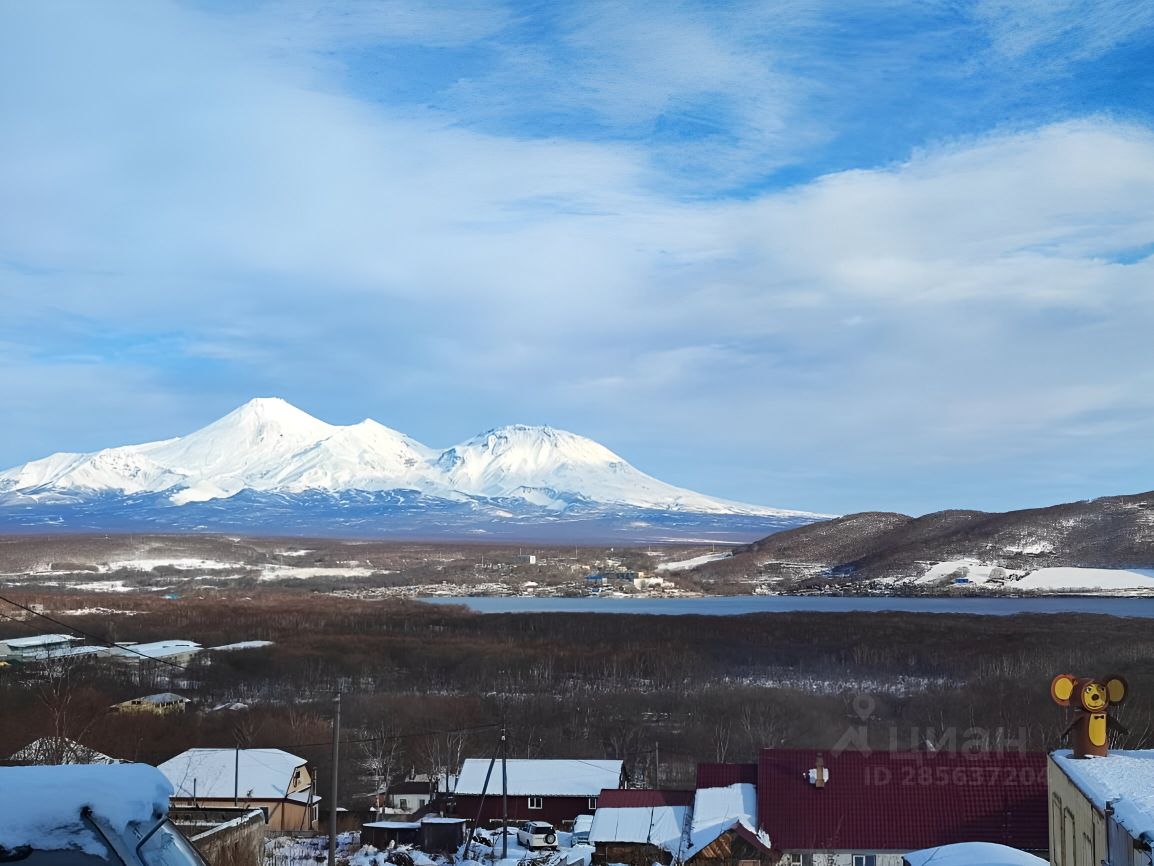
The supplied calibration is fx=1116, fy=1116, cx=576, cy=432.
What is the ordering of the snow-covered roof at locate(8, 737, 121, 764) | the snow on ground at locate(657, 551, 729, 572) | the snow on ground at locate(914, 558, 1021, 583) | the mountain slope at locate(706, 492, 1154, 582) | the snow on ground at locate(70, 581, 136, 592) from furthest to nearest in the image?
the snow on ground at locate(657, 551, 729, 572) → the mountain slope at locate(706, 492, 1154, 582) → the snow on ground at locate(914, 558, 1021, 583) → the snow on ground at locate(70, 581, 136, 592) → the snow-covered roof at locate(8, 737, 121, 764)

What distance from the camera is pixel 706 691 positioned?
46719 millimetres

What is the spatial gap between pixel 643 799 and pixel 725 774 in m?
2.07

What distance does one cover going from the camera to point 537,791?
30.9 meters

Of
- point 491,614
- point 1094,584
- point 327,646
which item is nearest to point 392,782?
point 327,646

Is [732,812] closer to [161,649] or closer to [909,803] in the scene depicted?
[909,803]

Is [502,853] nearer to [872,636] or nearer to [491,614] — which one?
[872,636]

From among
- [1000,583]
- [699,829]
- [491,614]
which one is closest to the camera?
[699,829]

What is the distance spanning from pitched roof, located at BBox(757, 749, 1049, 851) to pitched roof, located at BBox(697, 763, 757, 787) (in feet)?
6.25

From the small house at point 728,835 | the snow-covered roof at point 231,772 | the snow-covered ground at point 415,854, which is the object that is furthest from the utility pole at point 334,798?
the snow-covered roof at point 231,772

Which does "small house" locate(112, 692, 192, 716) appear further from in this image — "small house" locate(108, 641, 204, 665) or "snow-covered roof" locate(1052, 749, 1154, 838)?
"snow-covered roof" locate(1052, 749, 1154, 838)

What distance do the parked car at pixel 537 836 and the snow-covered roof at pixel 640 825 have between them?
3373 mm

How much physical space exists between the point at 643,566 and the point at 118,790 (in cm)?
16737

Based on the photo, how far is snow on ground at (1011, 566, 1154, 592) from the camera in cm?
11325

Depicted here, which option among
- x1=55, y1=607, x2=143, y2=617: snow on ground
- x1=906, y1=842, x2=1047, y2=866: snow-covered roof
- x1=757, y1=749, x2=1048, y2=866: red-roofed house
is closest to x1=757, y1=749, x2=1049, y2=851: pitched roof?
x1=757, y1=749, x2=1048, y2=866: red-roofed house
